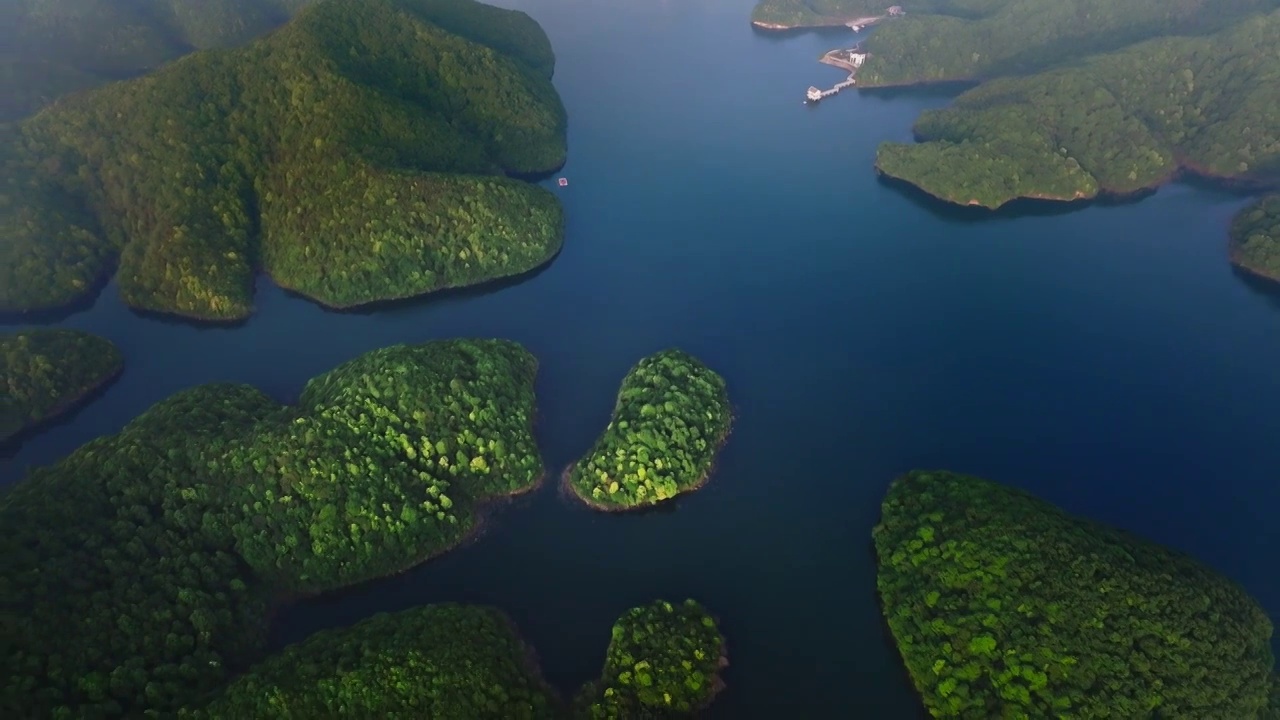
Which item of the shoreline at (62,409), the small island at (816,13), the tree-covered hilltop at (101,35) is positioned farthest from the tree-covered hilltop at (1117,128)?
the tree-covered hilltop at (101,35)

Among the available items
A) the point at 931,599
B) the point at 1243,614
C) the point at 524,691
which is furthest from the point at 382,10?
the point at 1243,614

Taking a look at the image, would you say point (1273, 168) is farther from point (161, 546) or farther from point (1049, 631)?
point (161, 546)

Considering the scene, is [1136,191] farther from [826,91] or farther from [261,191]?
[261,191]

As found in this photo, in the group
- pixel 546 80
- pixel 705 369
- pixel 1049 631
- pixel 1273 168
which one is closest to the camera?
pixel 1049 631

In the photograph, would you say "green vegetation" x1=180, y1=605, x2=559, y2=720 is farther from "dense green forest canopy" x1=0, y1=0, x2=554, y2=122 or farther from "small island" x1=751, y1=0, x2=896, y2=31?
"small island" x1=751, y1=0, x2=896, y2=31

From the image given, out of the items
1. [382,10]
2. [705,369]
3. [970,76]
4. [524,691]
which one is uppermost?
[382,10]

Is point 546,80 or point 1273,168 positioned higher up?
point 546,80
